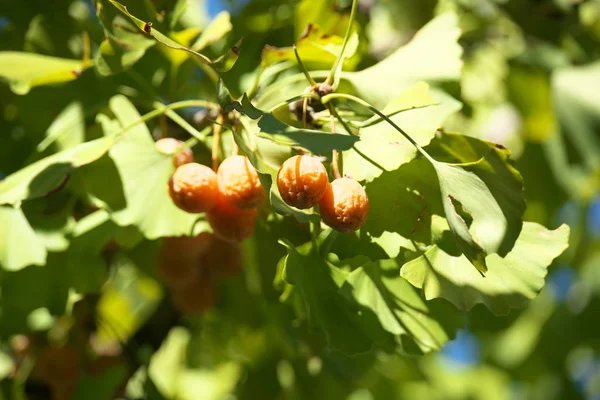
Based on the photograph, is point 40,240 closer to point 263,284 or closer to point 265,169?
point 263,284

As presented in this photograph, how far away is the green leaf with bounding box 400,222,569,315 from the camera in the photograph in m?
1.12

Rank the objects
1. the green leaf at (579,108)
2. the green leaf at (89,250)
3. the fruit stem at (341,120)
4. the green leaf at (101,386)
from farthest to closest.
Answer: the green leaf at (579,108)
the green leaf at (101,386)
the green leaf at (89,250)
the fruit stem at (341,120)

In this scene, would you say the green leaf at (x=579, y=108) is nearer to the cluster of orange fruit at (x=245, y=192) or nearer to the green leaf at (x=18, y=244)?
the cluster of orange fruit at (x=245, y=192)

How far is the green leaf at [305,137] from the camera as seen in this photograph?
3.25ft

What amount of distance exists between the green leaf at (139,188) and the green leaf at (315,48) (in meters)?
0.27

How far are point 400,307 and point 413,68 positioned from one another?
0.45 m

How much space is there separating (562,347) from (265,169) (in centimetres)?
212

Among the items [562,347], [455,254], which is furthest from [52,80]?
[562,347]

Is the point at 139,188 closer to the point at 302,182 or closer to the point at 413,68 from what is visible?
Answer: the point at 302,182

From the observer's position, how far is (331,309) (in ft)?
4.04

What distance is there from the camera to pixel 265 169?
3.61 ft

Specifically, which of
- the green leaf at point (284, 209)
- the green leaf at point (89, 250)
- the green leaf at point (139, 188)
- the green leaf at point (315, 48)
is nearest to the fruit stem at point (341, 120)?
the green leaf at point (315, 48)

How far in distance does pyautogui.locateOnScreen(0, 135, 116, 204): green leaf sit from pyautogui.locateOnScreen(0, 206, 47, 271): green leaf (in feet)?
0.76

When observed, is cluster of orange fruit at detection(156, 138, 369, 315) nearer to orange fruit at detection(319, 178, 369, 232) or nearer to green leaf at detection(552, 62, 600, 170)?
orange fruit at detection(319, 178, 369, 232)
